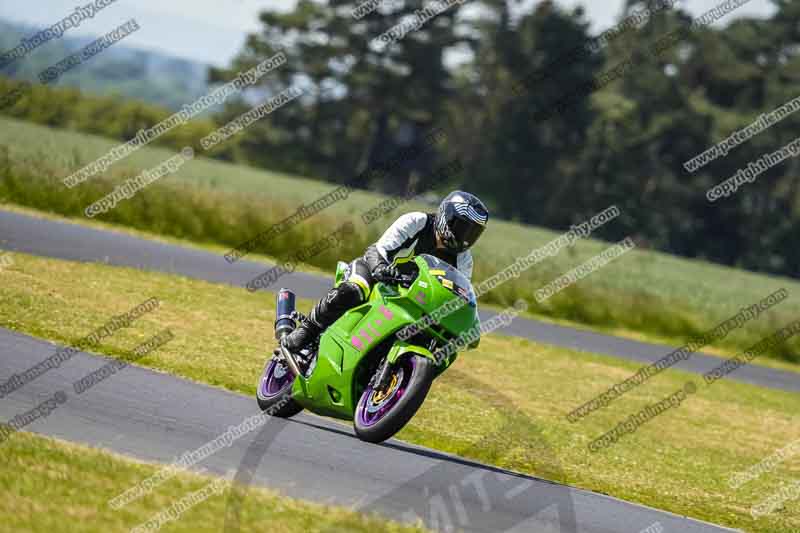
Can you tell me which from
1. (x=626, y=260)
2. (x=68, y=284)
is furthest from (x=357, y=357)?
(x=626, y=260)

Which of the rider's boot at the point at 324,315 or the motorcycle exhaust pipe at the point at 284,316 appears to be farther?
the motorcycle exhaust pipe at the point at 284,316

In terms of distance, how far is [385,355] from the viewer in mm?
8539

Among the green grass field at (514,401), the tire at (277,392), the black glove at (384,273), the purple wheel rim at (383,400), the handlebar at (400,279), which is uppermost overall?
the black glove at (384,273)

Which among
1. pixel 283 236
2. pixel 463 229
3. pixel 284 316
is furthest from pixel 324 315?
pixel 283 236

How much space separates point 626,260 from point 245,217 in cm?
2036

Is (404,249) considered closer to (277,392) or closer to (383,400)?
(383,400)

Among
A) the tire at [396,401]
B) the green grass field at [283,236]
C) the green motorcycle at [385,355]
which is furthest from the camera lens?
the green grass field at [283,236]

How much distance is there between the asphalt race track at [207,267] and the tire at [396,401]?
931 centimetres

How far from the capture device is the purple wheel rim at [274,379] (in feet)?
30.8

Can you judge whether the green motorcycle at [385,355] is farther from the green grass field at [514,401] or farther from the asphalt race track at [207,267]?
the asphalt race track at [207,267]

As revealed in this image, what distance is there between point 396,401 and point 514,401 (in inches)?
222

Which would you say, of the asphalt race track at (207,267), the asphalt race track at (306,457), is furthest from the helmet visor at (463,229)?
the asphalt race track at (207,267)

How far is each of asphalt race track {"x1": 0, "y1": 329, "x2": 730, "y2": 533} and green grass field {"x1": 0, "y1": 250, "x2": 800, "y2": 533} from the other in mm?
902

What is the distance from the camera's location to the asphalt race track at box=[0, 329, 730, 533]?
719 cm
